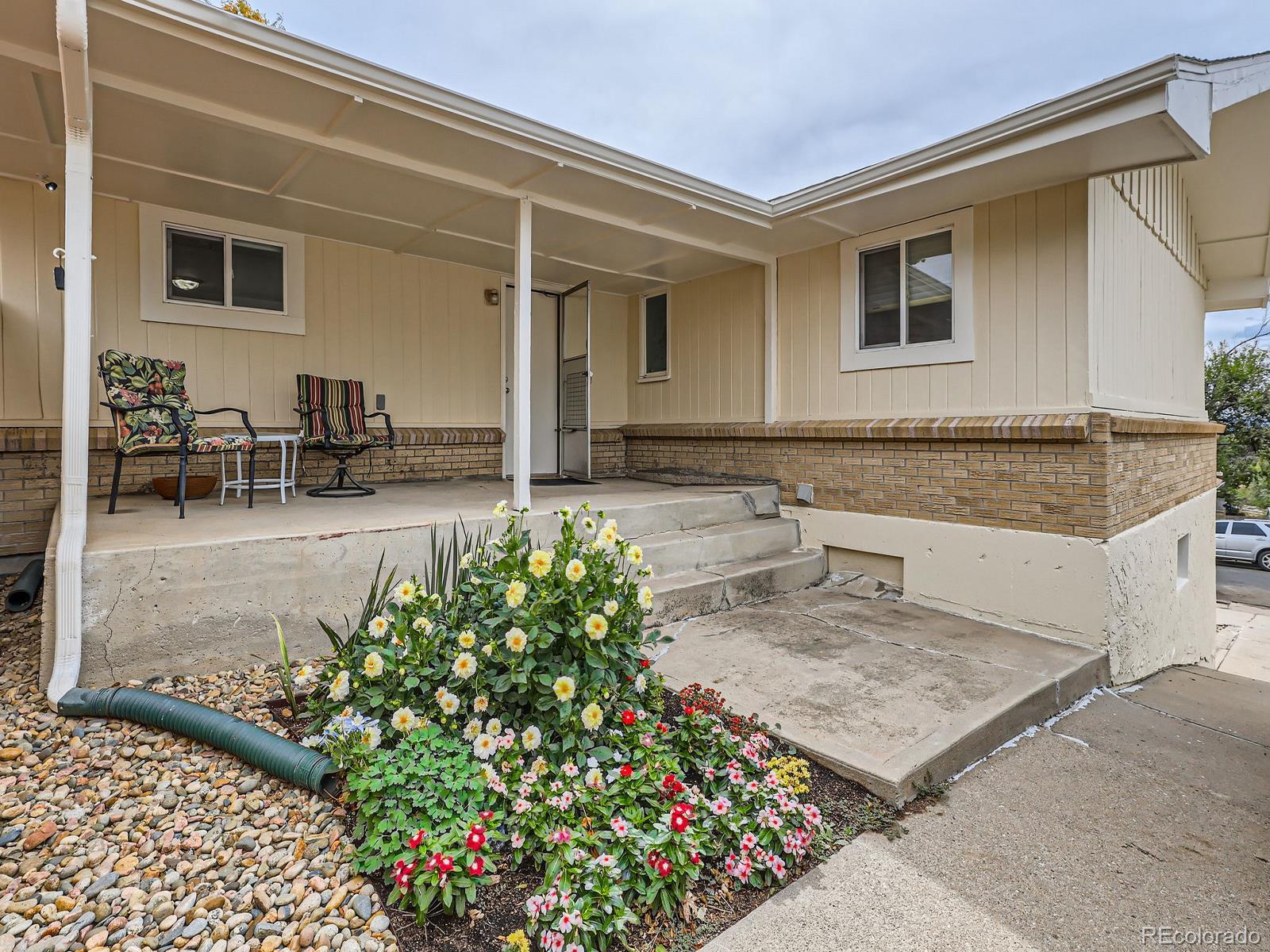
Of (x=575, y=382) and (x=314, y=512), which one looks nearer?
(x=314, y=512)

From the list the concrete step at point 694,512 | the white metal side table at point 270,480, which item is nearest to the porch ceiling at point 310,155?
the white metal side table at point 270,480

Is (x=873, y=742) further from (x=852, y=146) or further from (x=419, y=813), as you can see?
(x=852, y=146)

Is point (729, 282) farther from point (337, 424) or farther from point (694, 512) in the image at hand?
point (337, 424)

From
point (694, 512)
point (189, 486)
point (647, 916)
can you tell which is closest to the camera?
point (647, 916)

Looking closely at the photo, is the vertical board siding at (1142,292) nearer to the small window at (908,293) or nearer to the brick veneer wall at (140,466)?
the small window at (908,293)

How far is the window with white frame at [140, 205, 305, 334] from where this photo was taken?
4.54 metres

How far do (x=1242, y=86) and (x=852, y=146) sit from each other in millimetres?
35730

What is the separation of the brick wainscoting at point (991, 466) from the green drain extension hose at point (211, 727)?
393cm

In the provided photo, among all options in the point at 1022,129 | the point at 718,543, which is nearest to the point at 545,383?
the point at 718,543

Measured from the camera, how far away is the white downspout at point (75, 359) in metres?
2.37

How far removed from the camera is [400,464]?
589cm

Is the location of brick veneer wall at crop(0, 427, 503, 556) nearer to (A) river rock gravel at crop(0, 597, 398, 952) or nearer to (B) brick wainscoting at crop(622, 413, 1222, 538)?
(A) river rock gravel at crop(0, 597, 398, 952)

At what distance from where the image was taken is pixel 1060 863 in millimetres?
1844

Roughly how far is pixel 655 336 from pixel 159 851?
6.08 meters
